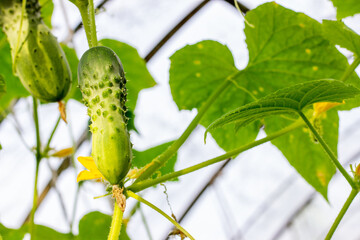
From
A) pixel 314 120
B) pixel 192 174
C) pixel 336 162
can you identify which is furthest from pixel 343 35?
pixel 192 174

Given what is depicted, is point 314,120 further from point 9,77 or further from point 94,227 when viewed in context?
point 9,77

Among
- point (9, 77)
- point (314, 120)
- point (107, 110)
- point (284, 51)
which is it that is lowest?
point (314, 120)

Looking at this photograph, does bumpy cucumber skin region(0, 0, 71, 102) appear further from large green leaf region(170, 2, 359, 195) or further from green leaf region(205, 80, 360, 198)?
large green leaf region(170, 2, 359, 195)

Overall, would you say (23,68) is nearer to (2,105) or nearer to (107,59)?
(107,59)

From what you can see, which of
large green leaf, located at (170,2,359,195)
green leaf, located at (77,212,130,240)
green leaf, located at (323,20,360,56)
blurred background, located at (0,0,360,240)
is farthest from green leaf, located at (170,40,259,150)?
blurred background, located at (0,0,360,240)

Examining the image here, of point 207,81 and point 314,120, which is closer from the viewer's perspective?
Answer: point 314,120
